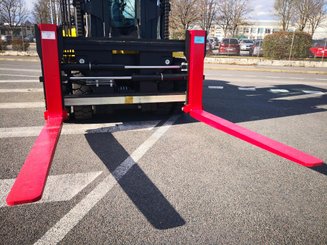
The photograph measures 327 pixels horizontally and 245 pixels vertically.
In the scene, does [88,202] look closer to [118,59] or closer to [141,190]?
[141,190]

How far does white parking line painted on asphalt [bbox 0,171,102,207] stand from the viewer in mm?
2914

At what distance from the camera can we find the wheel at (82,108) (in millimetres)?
5133

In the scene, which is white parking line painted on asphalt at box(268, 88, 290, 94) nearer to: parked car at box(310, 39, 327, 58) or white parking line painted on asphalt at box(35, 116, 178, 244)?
white parking line painted on asphalt at box(35, 116, 178, 244)

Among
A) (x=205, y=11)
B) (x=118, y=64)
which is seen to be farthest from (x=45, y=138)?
(x=205, y=11)

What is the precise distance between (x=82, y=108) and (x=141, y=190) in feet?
8.95

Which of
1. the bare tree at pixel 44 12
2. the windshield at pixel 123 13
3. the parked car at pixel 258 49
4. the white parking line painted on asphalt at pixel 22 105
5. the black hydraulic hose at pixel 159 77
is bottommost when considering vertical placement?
the white parking line painted on asphalt at pixel 22 105

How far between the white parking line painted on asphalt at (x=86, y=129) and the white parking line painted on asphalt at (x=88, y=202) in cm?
95

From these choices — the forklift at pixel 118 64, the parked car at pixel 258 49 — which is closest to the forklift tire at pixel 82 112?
the forklift at pixel 118 64

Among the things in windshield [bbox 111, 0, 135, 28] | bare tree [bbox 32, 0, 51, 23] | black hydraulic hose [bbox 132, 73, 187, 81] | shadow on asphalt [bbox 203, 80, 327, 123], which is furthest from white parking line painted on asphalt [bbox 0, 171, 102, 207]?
bare tree [bbox 32, 0, 51, 23]

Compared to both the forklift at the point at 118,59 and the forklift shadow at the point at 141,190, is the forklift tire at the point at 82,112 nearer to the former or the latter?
the forklift at the point at 118,59

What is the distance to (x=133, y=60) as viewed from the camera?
5.34 m

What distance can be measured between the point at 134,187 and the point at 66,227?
0.88m

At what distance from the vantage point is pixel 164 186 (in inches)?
126

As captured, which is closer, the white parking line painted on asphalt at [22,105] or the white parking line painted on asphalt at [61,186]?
the white parking line painted on asphalt at [61,186]
